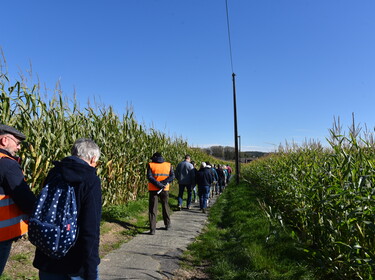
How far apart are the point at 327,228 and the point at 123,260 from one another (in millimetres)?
3310

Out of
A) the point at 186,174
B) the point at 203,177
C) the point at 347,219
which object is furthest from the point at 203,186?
the point at 347,219

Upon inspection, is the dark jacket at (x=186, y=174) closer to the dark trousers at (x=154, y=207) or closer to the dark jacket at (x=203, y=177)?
the dark jacket at (x=203, y=177)

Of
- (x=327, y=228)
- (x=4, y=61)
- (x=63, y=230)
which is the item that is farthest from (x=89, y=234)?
(x=4, y=61)

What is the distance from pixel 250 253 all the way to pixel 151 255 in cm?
181

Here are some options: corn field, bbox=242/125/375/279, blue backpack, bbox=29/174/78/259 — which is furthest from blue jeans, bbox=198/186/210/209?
blue backpack, bbox=29/174/78/259

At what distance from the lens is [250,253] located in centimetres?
473

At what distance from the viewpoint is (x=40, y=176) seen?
562cm

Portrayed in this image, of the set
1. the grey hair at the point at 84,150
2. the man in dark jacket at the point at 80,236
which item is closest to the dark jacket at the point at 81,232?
the man in dark jacket at the point at 80,236

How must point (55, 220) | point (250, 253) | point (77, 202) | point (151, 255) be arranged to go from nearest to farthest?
point (55, 220) < point (77, 202) < point (250, 253) < point (151, 255)

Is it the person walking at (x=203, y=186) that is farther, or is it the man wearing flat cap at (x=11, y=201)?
the person walking at (x=203, y=186)

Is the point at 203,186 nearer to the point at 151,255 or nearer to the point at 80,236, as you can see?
the point at 151,255

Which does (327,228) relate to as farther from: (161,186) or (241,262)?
(161,186)

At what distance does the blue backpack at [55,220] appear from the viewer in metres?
2.11

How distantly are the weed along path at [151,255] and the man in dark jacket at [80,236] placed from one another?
83.3 inches
